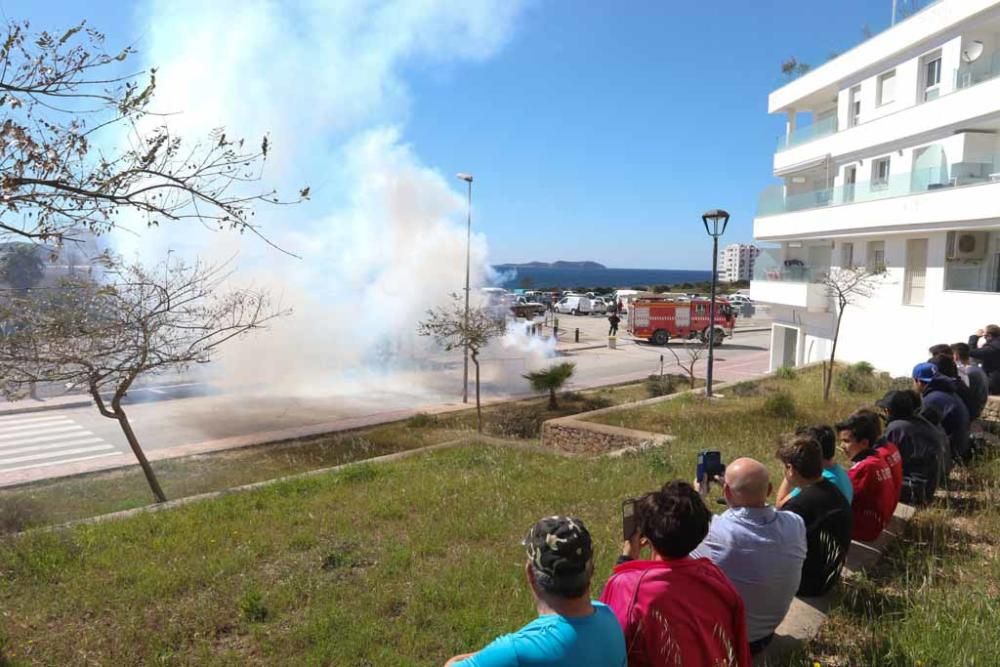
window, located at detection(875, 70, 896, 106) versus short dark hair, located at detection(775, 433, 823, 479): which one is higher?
window, located at detection(875, 70, 896, 106)

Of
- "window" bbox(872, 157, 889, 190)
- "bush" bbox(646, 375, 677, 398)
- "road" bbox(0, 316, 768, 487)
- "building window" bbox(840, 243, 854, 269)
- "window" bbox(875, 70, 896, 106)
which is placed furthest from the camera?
"building window" bbox(840, 243, 854, 269)

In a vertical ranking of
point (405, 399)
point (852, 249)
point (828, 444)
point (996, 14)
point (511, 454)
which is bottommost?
point (405, 399)

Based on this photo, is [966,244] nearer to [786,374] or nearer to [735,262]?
[786,374]

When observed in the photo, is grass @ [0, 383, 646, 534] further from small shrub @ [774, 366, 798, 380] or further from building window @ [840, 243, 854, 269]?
building window @ [840, 243, 854, 269]

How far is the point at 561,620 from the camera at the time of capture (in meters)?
2.07

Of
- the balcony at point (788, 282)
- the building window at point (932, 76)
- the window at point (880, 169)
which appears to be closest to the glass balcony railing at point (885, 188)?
the window at point (880, 169)

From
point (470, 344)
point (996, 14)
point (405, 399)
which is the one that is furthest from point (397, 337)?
point (996, 14)

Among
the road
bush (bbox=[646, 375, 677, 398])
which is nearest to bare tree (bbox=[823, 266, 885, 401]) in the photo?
bush (bbox=[646, 375, 677, 398])

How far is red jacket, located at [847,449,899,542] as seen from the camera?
4281mm

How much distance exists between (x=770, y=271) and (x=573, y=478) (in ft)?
61.3

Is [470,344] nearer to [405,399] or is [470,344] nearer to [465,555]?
[405,399]

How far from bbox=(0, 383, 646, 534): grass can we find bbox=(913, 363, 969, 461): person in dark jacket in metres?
8.86

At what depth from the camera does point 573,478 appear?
732cm

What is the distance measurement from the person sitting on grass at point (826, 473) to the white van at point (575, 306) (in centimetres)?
4982
